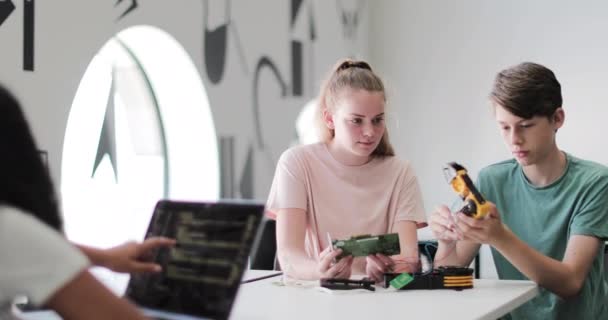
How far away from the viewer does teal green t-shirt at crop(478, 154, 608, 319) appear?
6.18ft

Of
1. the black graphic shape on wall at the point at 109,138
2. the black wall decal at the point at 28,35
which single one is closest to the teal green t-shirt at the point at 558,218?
the black wall decal at the point at 28,35

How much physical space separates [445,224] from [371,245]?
23 cm

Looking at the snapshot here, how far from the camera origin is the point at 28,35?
9.06 ft

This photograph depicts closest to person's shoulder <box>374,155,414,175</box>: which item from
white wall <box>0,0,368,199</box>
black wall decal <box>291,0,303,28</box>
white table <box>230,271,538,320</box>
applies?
white table <box>230,271,538,320</box>

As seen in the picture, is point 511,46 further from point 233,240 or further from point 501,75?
point 233,240

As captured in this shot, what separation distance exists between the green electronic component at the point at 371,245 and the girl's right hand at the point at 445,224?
16 cm

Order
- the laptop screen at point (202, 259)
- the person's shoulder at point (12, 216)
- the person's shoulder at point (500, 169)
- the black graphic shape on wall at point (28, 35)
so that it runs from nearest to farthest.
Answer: the person's shoulder at point (12, 216)
the laptop screen at point (202, 259)
the person's shoulder at point (500, 169)
the black graphic shape on wall at point (28, 35)

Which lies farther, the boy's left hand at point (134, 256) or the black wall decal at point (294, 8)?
the black wall decal at point (294, 8)

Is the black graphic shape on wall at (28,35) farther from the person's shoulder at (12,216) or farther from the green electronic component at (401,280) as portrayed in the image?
the person's shoulder at (12,216)

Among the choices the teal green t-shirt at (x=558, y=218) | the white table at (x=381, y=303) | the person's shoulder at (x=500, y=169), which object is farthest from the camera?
the person's shoulder at (x=500, y=169)

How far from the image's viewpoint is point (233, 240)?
108 cm

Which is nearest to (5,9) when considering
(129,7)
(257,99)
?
(129,7)

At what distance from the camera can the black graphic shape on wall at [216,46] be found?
3750 mm

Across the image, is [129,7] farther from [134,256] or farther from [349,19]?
[134,256]
